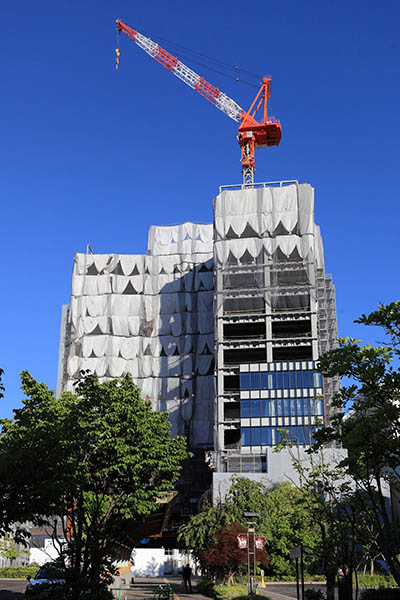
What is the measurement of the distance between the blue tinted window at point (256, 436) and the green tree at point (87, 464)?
2208 inches

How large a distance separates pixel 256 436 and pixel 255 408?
3777mm

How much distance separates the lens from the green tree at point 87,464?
18859 mm

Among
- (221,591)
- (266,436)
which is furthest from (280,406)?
(221,591)

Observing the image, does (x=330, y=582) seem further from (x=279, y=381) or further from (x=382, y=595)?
(x=279, y=381)

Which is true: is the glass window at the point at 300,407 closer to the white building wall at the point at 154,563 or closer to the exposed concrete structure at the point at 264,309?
the exposed concrete structure at the point at 264,309

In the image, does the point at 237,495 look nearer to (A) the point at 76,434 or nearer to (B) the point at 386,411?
(A) the point at 76,434

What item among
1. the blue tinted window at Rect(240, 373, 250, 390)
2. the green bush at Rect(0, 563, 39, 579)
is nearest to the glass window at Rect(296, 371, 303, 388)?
the blue tinted window at Rect(240, 373, 250, 390)

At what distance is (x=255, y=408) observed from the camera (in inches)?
3499

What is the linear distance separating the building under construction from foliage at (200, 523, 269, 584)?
1081 inches

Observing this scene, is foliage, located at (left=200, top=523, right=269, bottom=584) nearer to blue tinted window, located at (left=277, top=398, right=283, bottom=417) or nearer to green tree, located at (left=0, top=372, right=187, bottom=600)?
green tree, located at (left=0, top=372, right=187, bottom=600)

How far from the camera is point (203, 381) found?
11269 centimetres

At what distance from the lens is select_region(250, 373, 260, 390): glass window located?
90188 millimetres

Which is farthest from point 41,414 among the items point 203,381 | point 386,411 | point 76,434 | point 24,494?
point 203,381

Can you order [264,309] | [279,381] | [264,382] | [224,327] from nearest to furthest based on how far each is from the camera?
[279,381], [264,382], [264,309], [224,327]
